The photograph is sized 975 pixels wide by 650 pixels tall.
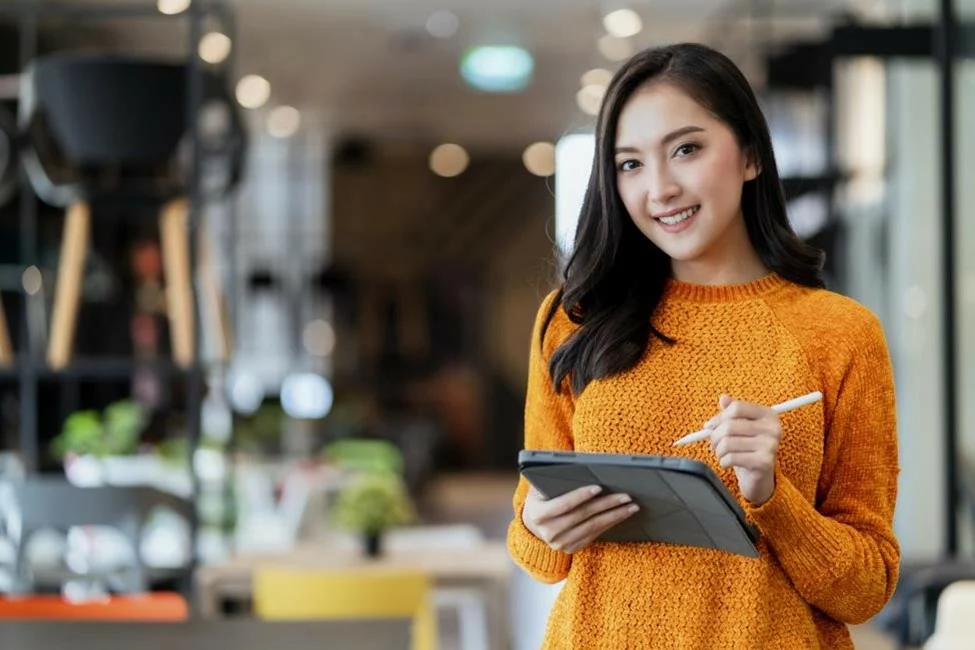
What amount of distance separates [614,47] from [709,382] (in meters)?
10.9

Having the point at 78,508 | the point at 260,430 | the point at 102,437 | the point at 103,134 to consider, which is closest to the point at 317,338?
the point at 260,430

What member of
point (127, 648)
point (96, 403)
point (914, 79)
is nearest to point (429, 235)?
point (96, 403)

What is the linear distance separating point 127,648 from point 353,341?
67.1ft

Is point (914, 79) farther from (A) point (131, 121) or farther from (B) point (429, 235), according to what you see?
(B) point (429, 235)

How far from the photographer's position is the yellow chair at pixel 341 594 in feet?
12.4

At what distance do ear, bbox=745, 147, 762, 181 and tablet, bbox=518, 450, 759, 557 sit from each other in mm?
393

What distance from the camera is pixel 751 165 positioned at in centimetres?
168

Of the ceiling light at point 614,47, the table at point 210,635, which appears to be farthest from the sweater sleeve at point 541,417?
the ceiling light at point 614,47

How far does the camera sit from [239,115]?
15.9ft

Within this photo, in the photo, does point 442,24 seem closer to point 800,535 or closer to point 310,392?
point 310,392

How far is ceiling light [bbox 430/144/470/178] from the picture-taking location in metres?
21.6

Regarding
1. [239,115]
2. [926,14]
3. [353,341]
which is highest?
[926,14]

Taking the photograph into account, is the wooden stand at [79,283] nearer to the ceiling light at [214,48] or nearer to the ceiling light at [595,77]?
the ceiling light at [214,48]

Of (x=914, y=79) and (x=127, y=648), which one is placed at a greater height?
(x=914, y=79)
